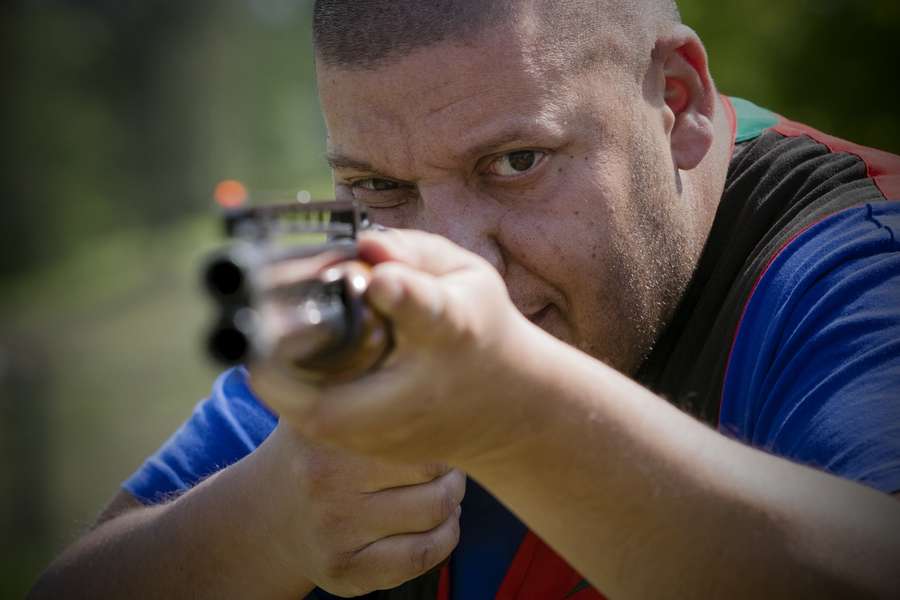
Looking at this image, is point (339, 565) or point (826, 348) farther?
point (339, 565)

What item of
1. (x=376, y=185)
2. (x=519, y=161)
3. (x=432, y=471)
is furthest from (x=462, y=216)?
(x=432, y=471)

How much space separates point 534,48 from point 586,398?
1263mm

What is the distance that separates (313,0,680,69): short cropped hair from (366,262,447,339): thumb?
132cm

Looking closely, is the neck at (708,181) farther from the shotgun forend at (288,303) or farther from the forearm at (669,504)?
the shotgun forend at (288,303)

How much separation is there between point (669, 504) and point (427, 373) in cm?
45

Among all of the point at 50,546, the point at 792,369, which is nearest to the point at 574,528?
the point at 792,369

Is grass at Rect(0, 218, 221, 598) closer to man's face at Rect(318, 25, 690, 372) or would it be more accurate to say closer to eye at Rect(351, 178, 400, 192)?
eye at Rect(351, 178, 400, 192)

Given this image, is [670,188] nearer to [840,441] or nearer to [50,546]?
[840,441]

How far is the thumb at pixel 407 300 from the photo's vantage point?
4.58ft

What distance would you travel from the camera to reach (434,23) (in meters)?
2.60

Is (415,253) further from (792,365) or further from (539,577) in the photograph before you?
(539,577)

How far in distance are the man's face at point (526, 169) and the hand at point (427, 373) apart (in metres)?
1.05

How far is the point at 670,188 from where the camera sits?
9.22 feet

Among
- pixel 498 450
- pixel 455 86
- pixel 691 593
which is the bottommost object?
pixel 691 593
